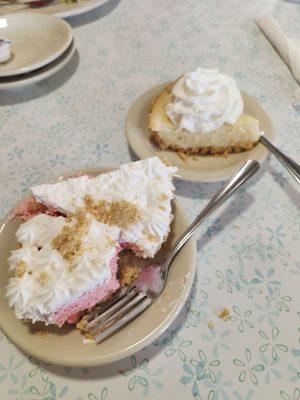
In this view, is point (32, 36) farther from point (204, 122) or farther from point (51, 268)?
point (51, 268)

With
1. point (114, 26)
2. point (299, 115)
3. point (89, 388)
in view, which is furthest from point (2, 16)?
point (89, 388)

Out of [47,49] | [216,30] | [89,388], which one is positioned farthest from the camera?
[216,30]

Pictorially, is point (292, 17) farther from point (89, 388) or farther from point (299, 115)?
point (89, 388)

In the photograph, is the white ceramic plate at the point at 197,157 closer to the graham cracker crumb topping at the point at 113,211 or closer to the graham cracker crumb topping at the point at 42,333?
the graham cracker crumb topping at the point at 113,211

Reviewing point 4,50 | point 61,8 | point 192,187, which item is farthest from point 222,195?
point 61,8

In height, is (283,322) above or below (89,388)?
above

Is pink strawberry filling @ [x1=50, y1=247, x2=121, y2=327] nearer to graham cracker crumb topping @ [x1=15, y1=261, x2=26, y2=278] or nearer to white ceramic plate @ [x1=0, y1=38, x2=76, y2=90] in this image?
graham cracker crumb topping @ [x1=15, y1=261, x2=26, y2=278]

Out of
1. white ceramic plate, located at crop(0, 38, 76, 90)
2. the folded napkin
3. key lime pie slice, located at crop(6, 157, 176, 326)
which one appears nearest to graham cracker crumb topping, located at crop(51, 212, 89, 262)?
key lime pie slice, located at crop(6, 157, 176, 326)
